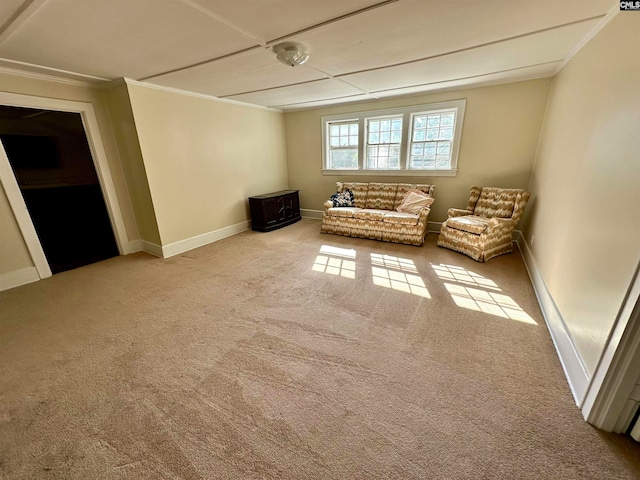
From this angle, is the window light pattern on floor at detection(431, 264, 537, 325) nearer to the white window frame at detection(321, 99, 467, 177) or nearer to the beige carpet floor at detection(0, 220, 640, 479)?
the beige carpet floor at detection(0, 220, 640, 479)

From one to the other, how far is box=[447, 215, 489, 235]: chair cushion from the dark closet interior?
509 cm

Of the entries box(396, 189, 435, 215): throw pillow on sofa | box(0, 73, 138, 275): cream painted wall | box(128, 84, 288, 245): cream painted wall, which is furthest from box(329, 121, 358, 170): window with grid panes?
box(0, 73, 138, 275): cream painted wall

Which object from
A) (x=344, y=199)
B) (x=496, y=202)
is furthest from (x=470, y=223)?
(x=344, y=199)

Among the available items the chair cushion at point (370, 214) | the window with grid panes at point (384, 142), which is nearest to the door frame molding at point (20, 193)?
the chair cushion at point (370, 214)

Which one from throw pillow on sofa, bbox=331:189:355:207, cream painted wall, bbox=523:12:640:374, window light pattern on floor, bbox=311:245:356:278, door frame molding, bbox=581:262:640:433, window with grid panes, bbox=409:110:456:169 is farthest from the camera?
throw pillow on sofa, bbox=331:189:355:207

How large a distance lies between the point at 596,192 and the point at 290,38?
2.52 m

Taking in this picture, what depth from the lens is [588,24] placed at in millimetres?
1978

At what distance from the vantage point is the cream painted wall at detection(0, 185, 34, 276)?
2848mm

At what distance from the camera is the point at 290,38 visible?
6.73ft

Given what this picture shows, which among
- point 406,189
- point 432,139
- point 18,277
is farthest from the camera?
point 406,189

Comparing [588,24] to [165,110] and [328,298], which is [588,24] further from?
[165,110]

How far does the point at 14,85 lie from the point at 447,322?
504 centimetres

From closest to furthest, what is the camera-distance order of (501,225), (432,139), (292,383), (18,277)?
1. (292,383)
2. (18,277)
3. (501,225)
4. (432,139)

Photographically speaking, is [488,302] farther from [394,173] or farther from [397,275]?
[394,173]
